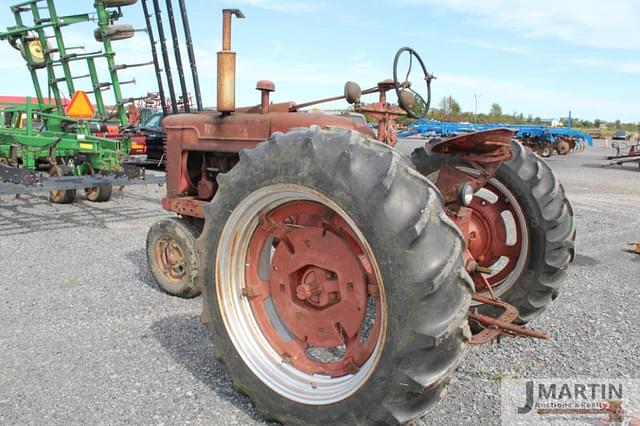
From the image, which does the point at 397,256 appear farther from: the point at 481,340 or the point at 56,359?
the point at 56,359

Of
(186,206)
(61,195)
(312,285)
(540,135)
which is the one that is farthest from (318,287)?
(540,135)

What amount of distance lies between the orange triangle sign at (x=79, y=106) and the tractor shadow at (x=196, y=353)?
24.0 feet

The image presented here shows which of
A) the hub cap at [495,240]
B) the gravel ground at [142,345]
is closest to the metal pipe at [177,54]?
the gravel ground at [142,345]

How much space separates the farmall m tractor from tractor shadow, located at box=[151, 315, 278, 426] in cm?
25

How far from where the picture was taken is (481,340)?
9.24ft

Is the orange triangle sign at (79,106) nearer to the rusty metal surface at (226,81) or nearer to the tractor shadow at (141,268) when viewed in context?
the tractor shadow at (141,268)

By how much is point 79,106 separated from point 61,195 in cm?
179

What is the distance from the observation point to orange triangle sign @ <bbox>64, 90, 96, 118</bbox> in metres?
9.86

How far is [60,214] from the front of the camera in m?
8.40

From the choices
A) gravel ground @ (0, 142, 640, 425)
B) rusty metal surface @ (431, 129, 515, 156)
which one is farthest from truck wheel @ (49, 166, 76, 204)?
rusty metal surface @ (431, 129, 515, 156)

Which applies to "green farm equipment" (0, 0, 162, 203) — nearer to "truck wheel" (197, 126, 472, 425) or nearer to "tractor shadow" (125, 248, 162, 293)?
"tractor shadow" (125, 248, 162, 293)

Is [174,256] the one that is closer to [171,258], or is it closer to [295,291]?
[171,258]

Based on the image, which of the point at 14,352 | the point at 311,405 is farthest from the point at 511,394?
the point at 14,352

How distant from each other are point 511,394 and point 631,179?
1547 cm
